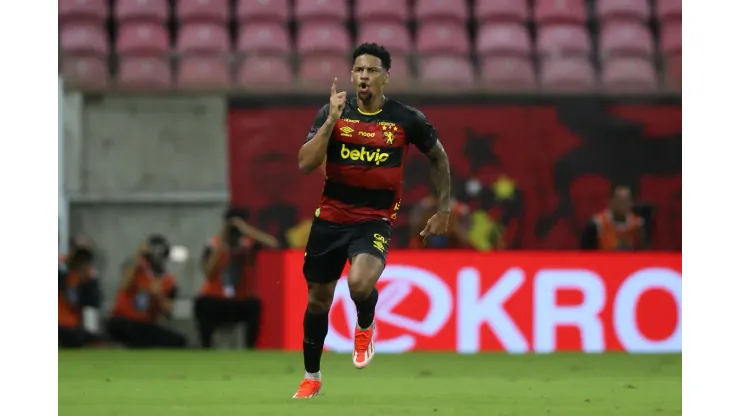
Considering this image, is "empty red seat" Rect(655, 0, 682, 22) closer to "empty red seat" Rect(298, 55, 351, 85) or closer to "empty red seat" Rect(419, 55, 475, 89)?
"empty red seat" Rect(419, 55, 475, 89)

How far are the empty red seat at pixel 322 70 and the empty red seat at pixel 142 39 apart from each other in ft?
5.35

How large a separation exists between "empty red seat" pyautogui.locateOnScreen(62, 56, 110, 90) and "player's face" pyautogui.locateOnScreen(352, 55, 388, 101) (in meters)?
7.44

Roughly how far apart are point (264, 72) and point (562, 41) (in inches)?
139

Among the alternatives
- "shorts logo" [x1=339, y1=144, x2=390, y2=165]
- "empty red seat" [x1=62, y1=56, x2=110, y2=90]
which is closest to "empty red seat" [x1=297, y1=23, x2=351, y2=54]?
"empty red seat" [x1=62, y1=56, x2=110, y2=90]

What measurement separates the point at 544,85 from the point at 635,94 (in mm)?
996

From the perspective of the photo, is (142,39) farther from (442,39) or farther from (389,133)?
(389,133)

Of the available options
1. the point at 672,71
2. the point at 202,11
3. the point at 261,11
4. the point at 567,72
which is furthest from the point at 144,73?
the point at 672,71

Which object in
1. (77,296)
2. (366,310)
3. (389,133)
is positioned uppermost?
(389,133)

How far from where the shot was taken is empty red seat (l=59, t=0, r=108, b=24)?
50.1 feet

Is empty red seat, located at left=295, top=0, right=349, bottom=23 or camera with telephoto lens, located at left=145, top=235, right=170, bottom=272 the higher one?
empty red seat, located at left=295, top=0, right=349, bottom=23

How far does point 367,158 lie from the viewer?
7.45m

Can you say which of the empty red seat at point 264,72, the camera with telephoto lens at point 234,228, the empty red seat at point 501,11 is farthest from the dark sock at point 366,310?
the empty red seat at point 501,11

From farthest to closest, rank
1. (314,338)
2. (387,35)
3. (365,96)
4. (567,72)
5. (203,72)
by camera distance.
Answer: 1. (387,35)
2. (567,72)
3. (203,72)
4. (314,338)
5. (365,96)
